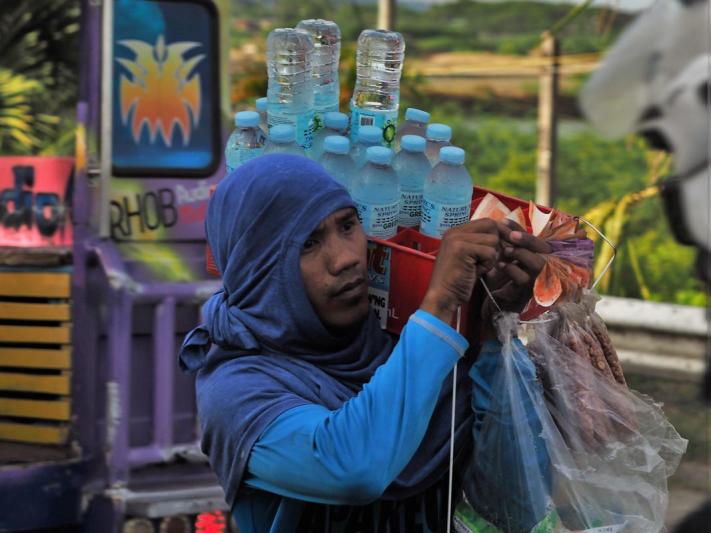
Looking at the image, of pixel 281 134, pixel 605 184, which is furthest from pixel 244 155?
pixel 605 184

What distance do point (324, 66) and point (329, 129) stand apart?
132 millimetres

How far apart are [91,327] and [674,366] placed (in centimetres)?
304

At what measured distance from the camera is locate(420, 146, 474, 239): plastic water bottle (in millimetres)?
2230

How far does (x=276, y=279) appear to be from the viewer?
6.97 ft

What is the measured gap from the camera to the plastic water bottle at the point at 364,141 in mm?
2350

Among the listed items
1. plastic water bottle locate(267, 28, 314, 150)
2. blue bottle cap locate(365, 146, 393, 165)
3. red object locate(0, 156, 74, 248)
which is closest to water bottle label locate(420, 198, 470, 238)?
blue bottle cap locate(365, 146, 393, 165)

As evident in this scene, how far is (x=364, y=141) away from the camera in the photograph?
236 cm

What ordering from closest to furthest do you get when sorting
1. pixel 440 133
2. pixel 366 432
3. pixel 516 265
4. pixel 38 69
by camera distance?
pixel 366 432
pixel 516 265
pixel 440 133
pixel 38 69

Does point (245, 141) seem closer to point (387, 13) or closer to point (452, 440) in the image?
A: point (452, 440)

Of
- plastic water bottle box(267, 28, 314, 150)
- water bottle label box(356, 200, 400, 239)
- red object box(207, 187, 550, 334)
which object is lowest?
red object box(207, 187, 550, 334)

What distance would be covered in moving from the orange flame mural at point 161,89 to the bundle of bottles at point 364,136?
73.2 inches

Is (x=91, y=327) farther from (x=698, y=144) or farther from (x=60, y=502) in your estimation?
(x=698, y=144)

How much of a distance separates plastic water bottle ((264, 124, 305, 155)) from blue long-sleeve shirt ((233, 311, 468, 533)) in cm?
50

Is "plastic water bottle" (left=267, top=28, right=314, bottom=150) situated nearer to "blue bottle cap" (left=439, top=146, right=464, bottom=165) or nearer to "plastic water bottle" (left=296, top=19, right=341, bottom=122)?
"plastic water bottle" (left=296, top=19, right=341, bottom=122)
